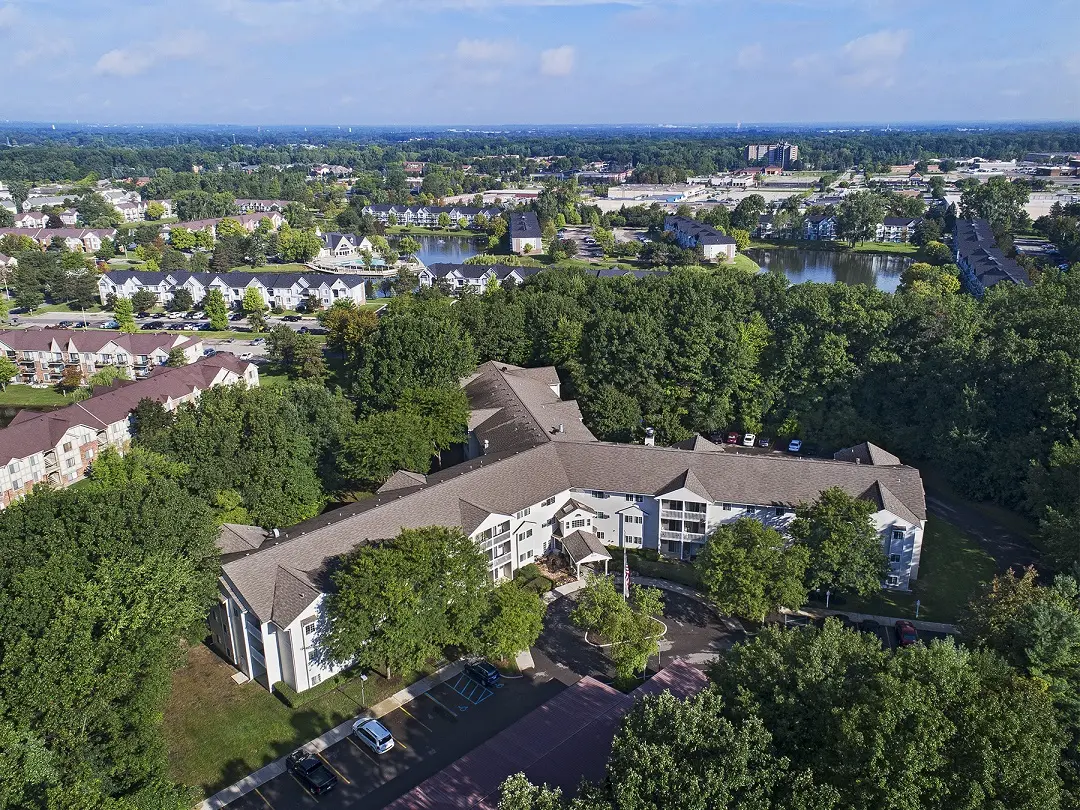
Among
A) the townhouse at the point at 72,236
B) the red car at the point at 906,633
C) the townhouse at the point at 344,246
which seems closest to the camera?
the red car at the point at 906,633

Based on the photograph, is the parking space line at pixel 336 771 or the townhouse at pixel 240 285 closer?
the parking space line at pixel 336 771

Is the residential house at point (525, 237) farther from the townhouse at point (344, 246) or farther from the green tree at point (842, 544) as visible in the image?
the green tree at point (842, 544)

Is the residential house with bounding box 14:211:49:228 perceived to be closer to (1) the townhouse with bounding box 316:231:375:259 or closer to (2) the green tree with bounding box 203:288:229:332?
(1) the townhouse with bounding box 316:231:375:259

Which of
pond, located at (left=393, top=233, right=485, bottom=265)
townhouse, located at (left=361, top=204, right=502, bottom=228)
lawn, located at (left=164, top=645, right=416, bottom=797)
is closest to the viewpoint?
lawn, located at (left=164, top=645, right=416, bottom=797)

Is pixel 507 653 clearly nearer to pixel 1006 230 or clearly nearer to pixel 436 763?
Result: pixel 436 763

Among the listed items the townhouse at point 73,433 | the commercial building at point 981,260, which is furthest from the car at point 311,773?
the commercial building at point 981,260

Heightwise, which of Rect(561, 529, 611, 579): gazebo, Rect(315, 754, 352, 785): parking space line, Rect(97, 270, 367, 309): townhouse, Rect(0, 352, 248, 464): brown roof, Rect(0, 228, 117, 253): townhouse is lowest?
Rect(315, 754, 352, 785): parking space line

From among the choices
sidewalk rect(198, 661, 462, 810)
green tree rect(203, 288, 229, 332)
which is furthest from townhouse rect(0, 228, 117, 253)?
sidewalk rect(198, 661, 462, 810)
